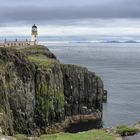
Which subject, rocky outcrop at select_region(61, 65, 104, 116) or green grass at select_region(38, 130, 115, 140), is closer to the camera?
green grass at select_region(38, 130, 115, 140)

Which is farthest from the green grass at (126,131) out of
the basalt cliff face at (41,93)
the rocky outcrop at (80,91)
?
the rocky outcrop at (80,91)

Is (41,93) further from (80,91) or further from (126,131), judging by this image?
(126,131)

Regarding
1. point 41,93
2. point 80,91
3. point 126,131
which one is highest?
point 126,131

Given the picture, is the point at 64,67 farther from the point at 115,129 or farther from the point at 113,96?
the point at 115,129

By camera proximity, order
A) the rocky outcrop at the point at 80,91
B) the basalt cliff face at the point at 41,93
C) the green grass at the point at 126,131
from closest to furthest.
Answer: the green grass at the point at 126,131 < the basalt cliff face at the point at 41,93 < the rocky outcrop at the point at 80,91

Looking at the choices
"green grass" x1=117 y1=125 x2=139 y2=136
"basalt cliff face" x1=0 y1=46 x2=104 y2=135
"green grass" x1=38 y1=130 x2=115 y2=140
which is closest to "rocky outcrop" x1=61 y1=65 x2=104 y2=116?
"basalt cliff face" x1=0 y1=46 x2=104 y2=135

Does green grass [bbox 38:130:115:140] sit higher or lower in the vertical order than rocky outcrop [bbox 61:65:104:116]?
higher

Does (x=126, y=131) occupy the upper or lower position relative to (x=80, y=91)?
upper

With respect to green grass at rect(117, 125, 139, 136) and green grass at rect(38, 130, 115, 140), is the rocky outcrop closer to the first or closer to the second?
green grass at rect(117, 125, 139, 136)

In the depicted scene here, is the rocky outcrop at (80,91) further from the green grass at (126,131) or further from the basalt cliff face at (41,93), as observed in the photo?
the green grass at (126,131)

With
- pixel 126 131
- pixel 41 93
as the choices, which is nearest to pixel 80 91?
pixel 41 93

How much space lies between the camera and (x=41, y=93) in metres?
93.3

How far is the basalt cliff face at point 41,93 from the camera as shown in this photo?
3174 inches

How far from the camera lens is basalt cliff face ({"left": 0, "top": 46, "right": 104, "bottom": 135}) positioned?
80.6m
